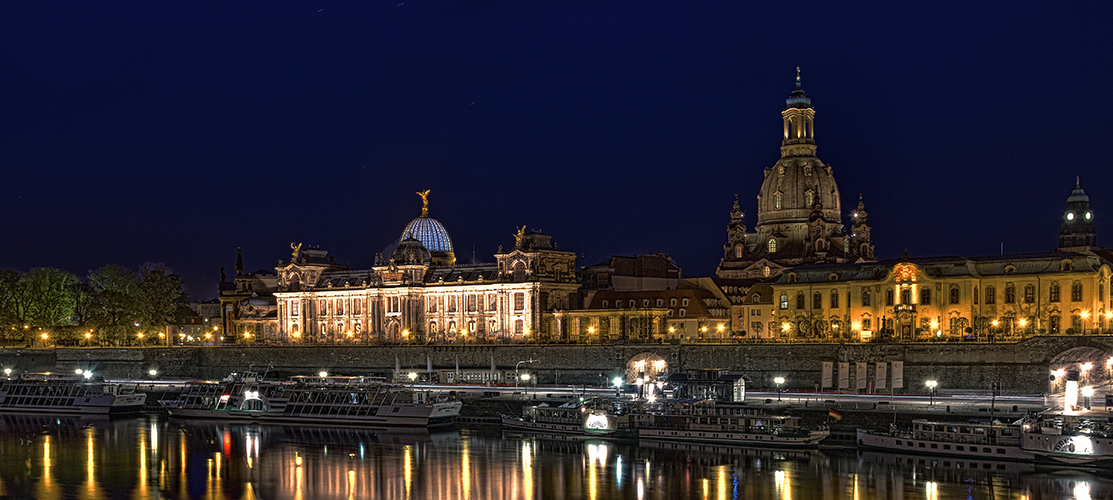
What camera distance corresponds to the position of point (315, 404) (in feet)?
320

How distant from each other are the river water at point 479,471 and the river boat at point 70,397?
18.4 meters

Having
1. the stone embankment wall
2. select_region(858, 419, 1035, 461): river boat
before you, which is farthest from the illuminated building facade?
select_region(858, 419, 1035, 461): river boat

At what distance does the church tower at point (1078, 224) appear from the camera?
13225cm

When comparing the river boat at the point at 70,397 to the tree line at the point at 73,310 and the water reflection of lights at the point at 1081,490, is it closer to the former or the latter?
the tree line at the point at 73,310

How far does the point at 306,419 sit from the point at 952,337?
51507 millimetres

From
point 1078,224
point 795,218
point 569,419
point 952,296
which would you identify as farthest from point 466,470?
point 795,218

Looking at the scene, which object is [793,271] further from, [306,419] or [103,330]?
[103,330]

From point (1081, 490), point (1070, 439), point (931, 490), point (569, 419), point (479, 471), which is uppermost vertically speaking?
point (1070, 439)

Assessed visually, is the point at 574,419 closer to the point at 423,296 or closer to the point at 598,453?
the point at 598,453

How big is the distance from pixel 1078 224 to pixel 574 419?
72567mm

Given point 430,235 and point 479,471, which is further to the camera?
point 430,235

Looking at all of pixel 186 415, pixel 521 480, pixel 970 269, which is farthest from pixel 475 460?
pixel 970 269

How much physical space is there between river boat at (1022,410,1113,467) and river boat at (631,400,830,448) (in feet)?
42.2

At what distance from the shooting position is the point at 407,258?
148250 millimetres
